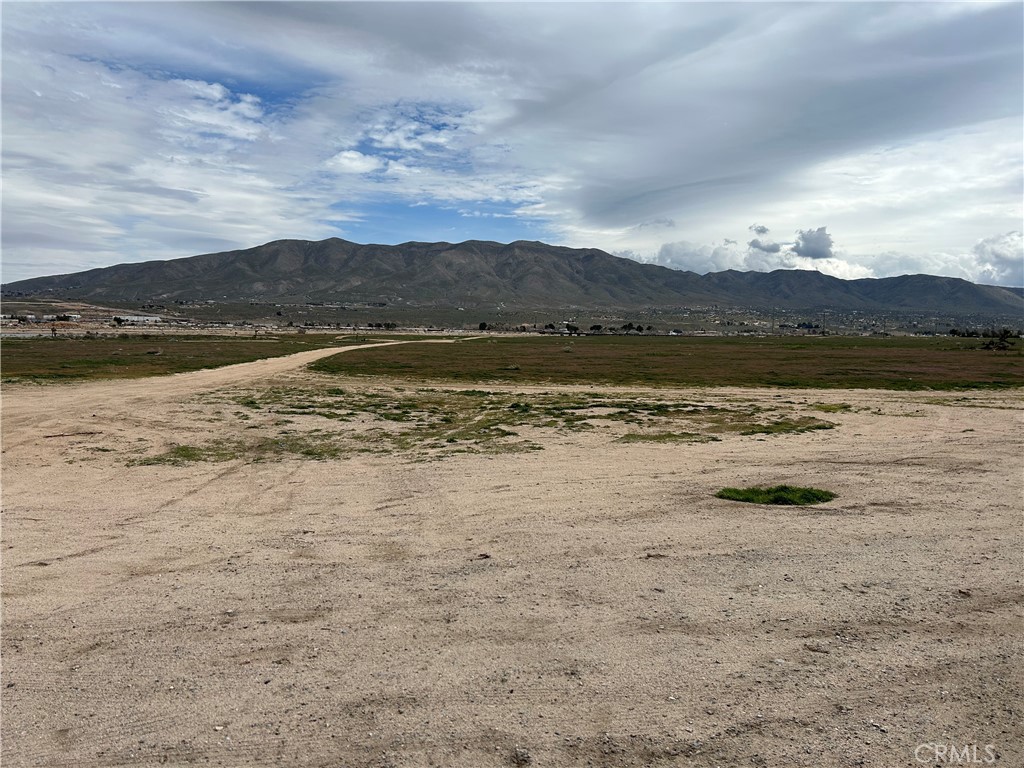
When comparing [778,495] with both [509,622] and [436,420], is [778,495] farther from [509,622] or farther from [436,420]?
[436,420]

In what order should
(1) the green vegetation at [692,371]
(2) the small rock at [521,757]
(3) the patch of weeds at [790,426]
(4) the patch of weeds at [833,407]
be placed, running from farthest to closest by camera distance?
(1) the green vegetation at [692,371], (4) the patch of weeds at [833,407], (3) the patch of weeds at [790,426], (2) the small rock at [521,757]

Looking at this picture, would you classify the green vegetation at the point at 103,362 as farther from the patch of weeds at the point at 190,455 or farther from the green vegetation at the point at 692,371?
the patch of weeds at the point at 190,455

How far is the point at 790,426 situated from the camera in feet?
78.6

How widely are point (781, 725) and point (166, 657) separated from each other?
649 cm

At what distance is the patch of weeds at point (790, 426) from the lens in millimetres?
22781

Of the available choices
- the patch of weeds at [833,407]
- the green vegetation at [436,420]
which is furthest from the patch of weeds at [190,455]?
the patch of weeds at [833,407]

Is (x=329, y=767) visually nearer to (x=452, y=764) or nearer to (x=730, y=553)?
(x=452, y=764)

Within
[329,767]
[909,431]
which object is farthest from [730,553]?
[909,431]

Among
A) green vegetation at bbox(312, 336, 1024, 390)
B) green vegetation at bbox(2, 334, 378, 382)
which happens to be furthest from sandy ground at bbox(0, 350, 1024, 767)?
green vegetation at bbox(2, 334, 378, 382)

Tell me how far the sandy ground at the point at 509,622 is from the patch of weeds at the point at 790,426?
776cm

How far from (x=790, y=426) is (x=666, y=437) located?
6.14 meters

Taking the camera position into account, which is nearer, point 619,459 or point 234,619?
point 234,619

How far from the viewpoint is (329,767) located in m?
5.20

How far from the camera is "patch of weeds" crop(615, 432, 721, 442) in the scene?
2080 cm
